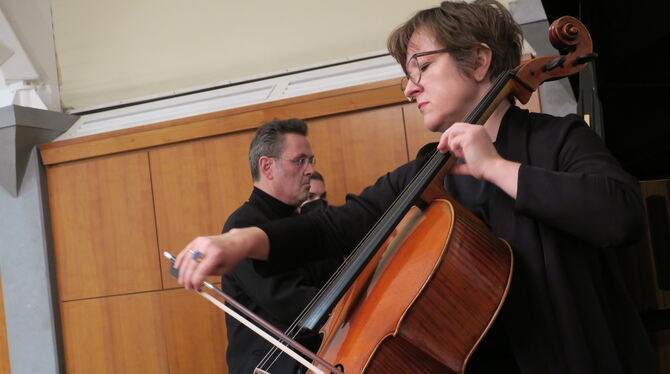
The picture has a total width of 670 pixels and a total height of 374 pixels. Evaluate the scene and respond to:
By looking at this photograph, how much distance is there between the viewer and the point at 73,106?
202 inches

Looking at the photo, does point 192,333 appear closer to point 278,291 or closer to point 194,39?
point 278,291

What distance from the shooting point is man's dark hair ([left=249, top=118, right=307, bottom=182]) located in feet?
9.97

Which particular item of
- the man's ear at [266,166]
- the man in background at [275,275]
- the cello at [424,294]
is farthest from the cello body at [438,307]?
the man's ear at [266,166]

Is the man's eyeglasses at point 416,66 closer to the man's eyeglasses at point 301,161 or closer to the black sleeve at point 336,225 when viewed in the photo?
the black sleeve at point 336,225

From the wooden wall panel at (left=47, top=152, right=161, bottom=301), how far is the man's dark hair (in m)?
1.48

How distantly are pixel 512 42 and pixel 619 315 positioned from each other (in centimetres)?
62

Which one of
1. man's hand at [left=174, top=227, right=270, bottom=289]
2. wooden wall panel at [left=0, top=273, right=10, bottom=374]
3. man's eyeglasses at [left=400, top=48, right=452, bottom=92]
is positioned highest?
man's eyeglasses at [left=400, top=48, right=452, bottom=92]

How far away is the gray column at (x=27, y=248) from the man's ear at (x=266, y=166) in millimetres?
2217

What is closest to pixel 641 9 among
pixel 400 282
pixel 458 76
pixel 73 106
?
pixel 458 76

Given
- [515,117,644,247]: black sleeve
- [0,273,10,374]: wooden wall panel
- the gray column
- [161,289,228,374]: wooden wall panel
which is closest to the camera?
[515,117,644,247]: black sleeve

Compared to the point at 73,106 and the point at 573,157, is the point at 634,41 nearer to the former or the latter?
the point at 573,157

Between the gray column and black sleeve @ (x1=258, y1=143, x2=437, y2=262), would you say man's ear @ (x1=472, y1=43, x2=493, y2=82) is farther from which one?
the gray column

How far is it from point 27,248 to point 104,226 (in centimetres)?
62

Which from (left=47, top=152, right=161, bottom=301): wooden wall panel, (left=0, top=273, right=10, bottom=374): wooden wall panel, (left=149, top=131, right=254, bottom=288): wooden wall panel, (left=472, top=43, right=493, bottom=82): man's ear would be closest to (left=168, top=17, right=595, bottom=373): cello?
(left=472, top=43, right=493, bottom=82): man's ear
